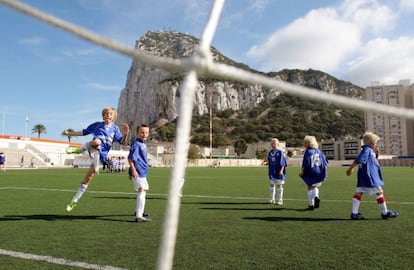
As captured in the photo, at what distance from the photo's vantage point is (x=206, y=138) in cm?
11569

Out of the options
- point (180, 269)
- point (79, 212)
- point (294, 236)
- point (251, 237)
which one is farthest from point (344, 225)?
point (79, 212)

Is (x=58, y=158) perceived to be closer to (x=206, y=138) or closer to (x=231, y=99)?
(x=206, y=138)

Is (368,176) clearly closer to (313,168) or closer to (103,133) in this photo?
(313,168)

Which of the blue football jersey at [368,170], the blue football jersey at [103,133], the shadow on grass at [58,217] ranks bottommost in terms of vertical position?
the shadow on grass at [58,217]

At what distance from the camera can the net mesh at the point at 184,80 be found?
161 cm

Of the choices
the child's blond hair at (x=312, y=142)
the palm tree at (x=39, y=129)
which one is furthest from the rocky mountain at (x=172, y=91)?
the child's blond hair at (x=312, y=142)

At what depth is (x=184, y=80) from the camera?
1686 millimetres

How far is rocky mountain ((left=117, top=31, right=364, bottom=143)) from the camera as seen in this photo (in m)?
151

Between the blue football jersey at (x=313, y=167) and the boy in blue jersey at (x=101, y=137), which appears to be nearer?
the boy in blue jersey at (x=101, y=137)

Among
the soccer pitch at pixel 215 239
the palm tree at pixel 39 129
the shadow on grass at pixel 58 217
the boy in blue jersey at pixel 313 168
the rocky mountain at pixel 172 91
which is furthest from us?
the rocky mountain at pixel 172 91

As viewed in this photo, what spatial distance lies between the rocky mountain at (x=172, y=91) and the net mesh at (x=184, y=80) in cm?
14210

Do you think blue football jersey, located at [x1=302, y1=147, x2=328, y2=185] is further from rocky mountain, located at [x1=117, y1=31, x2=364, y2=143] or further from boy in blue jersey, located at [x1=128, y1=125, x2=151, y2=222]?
rocky mountain, located at [x1=117, y1=31, x2=364, y2=143]

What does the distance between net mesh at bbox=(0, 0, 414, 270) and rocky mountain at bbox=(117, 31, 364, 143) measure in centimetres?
14210

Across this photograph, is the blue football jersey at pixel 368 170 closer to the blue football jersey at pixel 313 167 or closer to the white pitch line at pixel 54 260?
the blue football jersey at pixel 313 167
